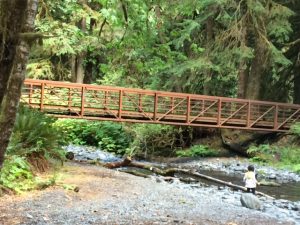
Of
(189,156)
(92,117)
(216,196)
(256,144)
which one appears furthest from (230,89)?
(216,196)

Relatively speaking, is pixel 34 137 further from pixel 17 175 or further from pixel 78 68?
pixel 78 68

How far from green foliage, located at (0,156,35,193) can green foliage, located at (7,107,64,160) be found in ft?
1.23

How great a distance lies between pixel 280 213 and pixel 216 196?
5.36ft

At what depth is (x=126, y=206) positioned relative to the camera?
693cm

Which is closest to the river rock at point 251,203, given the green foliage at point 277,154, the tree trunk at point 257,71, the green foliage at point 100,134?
the green foliage at point 277,154

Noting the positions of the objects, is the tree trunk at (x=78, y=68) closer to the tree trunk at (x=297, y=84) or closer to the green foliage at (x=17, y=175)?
the tree trunk at (x=297, y=84)

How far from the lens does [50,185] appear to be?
765 cm

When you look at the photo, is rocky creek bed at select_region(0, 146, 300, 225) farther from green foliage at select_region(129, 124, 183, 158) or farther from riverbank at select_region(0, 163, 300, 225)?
green foliage at select_region(129, 124, 183, 158)

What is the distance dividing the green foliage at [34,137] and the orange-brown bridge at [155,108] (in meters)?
5.58

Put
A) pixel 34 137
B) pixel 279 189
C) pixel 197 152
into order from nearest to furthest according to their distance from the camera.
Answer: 1. pixel 34 137
2. pixel 279 189
3. pixel 197 152

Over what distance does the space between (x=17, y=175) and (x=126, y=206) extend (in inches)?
76.7

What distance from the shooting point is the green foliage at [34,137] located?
835cm


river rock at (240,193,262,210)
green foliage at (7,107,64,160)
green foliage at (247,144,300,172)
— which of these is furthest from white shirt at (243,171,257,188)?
green foliage at (247,144,300,172)

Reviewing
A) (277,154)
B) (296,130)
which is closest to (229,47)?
(296,130)
